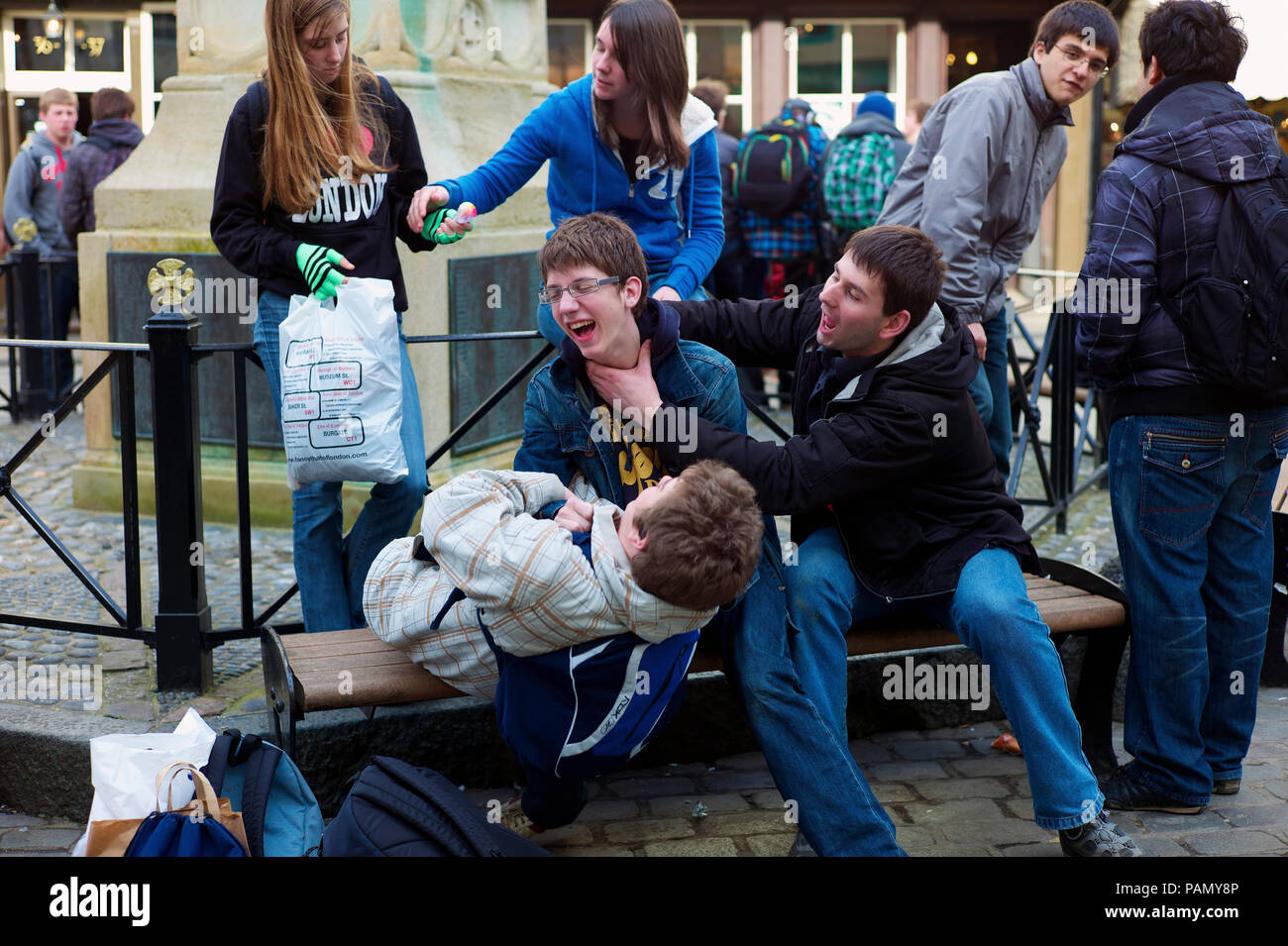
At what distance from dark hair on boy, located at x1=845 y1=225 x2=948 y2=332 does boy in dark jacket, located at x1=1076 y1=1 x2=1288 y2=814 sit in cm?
48

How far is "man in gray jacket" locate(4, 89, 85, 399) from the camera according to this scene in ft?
30.9

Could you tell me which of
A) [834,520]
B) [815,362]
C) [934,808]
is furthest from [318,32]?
[934,808]

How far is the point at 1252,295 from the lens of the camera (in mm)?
3629

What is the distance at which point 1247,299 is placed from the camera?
3631 millimetres

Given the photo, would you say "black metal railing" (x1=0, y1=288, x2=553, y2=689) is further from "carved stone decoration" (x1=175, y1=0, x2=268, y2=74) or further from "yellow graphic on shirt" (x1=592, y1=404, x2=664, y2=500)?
"carved stone decoration" (x1=175, y1=0, x2=268, y2=74)

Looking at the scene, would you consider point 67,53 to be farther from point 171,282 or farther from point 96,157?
point 171,282

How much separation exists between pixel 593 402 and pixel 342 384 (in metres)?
0.73

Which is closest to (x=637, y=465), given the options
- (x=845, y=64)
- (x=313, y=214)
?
(x=313, y=214)

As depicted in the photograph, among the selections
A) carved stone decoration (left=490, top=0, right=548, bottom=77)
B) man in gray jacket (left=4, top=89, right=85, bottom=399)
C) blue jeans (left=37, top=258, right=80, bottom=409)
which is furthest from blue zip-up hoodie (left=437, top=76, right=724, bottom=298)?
man in gray jacket (left=4, top=89, right=85, bottom=399)

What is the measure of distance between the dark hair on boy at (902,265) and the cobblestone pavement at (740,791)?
1283 millimetres

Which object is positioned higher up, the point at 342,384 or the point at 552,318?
the point at 552,318

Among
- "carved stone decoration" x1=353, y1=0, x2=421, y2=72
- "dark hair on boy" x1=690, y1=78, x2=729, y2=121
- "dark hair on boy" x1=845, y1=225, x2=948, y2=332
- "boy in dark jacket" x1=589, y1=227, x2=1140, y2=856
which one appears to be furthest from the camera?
"dark hair on boy" x1=690, y1=78, x2=729, y2=121

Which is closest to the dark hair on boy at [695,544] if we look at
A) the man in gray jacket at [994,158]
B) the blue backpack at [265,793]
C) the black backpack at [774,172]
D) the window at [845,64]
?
the blue backpack at [265,793]
